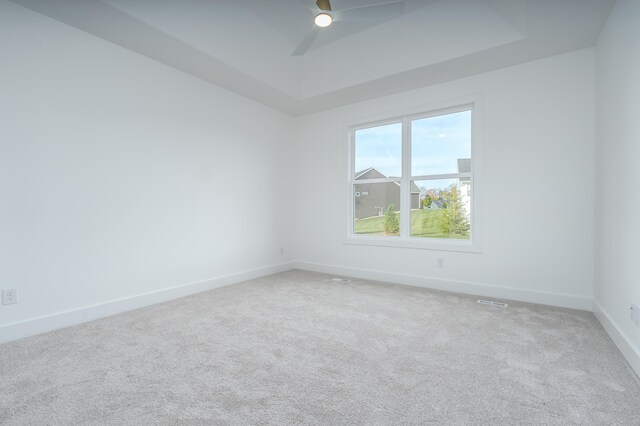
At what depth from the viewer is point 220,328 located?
2.59 metres

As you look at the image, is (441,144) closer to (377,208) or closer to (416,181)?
(416,181)

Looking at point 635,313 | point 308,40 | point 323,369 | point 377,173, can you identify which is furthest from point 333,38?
point 635,313

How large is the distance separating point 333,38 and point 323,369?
3.64 metres

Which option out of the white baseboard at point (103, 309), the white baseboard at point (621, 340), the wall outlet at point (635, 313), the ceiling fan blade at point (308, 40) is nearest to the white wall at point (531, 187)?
the white baseboard at point (621, 340)

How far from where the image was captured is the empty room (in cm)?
177

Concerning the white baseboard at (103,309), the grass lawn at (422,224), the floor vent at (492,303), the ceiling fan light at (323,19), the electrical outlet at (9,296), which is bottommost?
the floor vent at (492,303)

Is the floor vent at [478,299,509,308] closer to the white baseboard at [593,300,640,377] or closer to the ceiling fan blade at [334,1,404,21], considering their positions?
the white baseboard at [593,300,640,377]

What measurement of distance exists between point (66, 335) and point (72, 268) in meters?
0.56

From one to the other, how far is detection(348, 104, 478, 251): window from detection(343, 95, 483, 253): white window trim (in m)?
0.01

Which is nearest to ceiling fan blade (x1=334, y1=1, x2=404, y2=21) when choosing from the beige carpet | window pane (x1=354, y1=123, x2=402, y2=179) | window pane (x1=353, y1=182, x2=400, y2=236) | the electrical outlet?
window pane (x1=354, y1=123, x2=402, y2=179)

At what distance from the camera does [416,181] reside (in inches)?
165

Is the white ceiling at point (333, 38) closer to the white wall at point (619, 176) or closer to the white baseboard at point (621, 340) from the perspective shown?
the white wall at point (619, 176)

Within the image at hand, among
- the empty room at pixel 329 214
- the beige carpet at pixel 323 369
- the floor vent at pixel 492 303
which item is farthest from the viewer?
the floor vent at pixel 492 303

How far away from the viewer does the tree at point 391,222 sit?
4.38 meters
